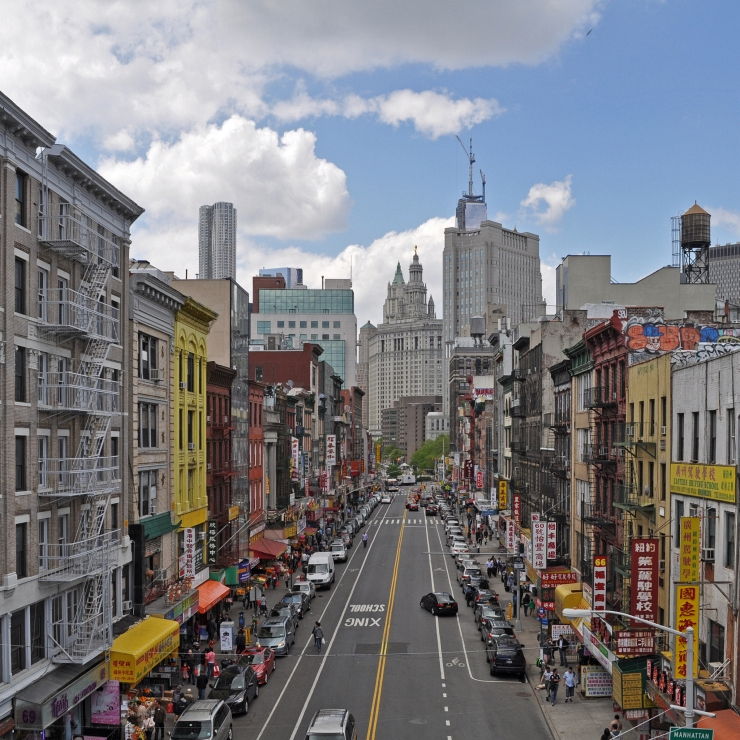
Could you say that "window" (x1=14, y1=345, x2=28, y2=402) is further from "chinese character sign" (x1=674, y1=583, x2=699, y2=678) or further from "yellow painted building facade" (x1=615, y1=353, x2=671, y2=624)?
"yellow painted building facade" (x1=615, y1=353, x2=671, y2=624)

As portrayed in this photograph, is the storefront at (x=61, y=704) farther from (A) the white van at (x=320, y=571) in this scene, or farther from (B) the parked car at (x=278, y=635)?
(A) the white van at (x=320, y=571)

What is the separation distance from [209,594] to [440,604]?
14.2 metres

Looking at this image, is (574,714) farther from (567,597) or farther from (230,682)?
(230,682)

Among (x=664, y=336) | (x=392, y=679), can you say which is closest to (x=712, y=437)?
(x=664, y=336)

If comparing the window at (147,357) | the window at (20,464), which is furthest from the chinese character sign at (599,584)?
the window at (20,464)

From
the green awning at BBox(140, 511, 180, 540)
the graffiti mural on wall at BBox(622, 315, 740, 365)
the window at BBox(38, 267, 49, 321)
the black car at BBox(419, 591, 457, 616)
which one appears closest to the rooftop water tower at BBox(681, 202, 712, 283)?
the graffiti mural on wall at BBox(622, 315, 740, 365)

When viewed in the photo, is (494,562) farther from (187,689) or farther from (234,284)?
(187,689)

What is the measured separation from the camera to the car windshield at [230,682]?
122ft

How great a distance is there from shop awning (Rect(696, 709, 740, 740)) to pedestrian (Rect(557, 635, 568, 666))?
1781cm

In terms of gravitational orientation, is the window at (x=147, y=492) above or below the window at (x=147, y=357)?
below

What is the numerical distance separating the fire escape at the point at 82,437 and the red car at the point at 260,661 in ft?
30.0

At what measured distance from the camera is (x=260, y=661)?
1634 inches

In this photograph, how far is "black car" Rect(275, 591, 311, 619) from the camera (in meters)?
55.6

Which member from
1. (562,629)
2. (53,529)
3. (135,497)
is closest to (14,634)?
(53,529)
